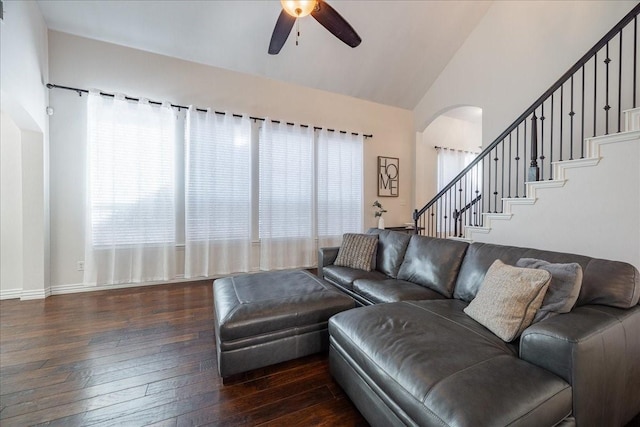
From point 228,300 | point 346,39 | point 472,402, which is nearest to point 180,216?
point 228,300

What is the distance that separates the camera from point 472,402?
0.92m

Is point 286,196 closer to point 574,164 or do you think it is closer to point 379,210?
point 379,210

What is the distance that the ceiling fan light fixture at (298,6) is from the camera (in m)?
2.08

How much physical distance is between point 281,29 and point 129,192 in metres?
2.74

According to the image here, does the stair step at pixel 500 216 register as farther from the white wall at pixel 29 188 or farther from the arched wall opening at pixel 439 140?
the white wall at pixel 29 188

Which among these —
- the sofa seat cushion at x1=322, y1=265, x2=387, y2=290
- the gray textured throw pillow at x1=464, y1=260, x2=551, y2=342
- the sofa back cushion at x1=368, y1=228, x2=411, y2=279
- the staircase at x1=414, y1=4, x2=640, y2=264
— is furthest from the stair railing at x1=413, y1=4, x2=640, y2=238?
the gray textured throw pillow at x1=464, y1=260, x2=551, y2=342

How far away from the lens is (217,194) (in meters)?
3.91

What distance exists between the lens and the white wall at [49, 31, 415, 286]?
326cm

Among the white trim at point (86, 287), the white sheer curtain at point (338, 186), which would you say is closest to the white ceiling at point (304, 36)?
the white sheer curtain at point (338, 186)

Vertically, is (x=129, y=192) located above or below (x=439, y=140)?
below

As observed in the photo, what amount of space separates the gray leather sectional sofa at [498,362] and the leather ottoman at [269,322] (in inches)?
10.6

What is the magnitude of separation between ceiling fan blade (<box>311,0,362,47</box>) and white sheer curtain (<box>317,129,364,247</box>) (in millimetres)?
2154

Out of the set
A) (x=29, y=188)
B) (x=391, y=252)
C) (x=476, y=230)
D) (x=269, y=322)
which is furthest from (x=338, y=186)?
(x=29, y=188)

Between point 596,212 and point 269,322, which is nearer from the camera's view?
point 269,322
